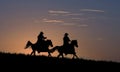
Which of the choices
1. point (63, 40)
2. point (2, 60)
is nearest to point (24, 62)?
point (2, 60)

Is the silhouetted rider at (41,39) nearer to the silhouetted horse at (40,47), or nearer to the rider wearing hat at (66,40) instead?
the silhouetted horse at (40,47)

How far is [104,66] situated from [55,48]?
806cm

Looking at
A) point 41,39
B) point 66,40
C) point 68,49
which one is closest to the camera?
point 66,40

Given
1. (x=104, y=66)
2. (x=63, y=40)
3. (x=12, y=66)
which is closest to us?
(x=12, y=66)

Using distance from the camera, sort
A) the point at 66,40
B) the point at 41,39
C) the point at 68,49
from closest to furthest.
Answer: the point at 66,40, the point at 41,39, the point at 68,49

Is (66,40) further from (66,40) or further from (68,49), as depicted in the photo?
(68,49)

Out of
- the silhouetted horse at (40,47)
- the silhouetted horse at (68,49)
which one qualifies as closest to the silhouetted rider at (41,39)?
the silhouetted horse at (40,47)

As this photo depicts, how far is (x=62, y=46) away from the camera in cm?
4212

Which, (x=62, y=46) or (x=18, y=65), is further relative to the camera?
(x=62, y=46)

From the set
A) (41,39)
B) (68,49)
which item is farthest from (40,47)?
(68,49)

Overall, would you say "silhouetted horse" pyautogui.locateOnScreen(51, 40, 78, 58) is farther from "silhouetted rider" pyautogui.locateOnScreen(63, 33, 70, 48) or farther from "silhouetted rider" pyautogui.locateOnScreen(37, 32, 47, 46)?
"silhouetted rider" pyautogui.locateOnScreen(37, 32, 47, 46)

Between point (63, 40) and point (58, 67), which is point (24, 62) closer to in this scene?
point (58, 67)

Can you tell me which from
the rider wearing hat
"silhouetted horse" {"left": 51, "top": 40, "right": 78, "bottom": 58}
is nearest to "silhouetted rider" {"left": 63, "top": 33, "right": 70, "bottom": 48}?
the rider wearing hat

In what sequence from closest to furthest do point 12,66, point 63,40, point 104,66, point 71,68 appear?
point 12,66
point 71,68
point 104,66
point 63,40
